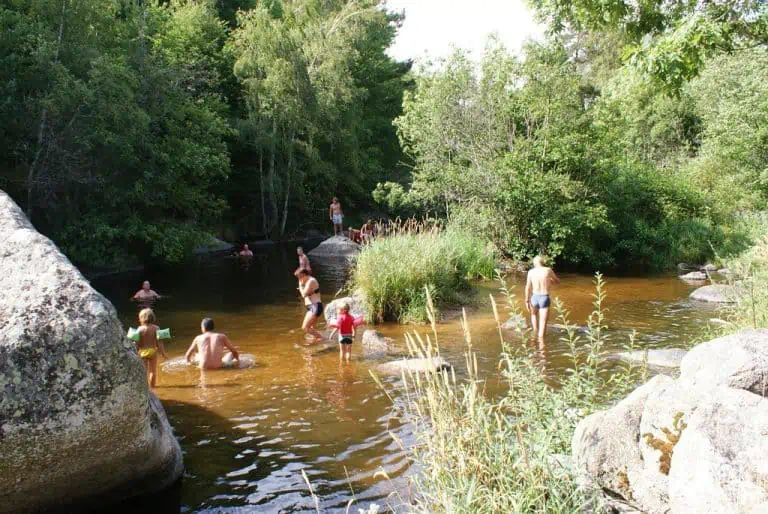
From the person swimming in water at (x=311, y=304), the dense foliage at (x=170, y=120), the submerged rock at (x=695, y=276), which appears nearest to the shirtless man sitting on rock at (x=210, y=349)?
the person swimming in water at (x=311, y=304)

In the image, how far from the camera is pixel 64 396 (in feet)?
15.7

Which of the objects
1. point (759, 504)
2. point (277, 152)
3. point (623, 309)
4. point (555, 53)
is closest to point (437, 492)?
point (759, 504)

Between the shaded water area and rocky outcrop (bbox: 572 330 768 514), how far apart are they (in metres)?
0.95

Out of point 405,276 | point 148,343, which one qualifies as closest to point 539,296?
point 405,276

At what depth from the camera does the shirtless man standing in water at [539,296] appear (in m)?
11.6

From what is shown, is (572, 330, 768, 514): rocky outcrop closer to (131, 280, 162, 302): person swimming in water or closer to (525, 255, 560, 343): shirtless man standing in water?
(525, 255, 560, 343): shirtless man standing in water

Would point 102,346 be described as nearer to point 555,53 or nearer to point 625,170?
point 555,53

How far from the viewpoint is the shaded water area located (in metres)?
5.98

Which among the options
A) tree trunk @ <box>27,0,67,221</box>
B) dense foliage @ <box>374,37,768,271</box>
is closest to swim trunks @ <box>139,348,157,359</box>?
tree trunk @ <box>27,0,67,221</box>

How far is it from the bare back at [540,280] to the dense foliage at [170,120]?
44.4 feet

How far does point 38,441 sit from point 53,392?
0.36m

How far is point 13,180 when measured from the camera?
18.7m

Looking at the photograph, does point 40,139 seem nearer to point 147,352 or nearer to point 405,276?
point 405,276

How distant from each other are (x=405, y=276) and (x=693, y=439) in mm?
9707
